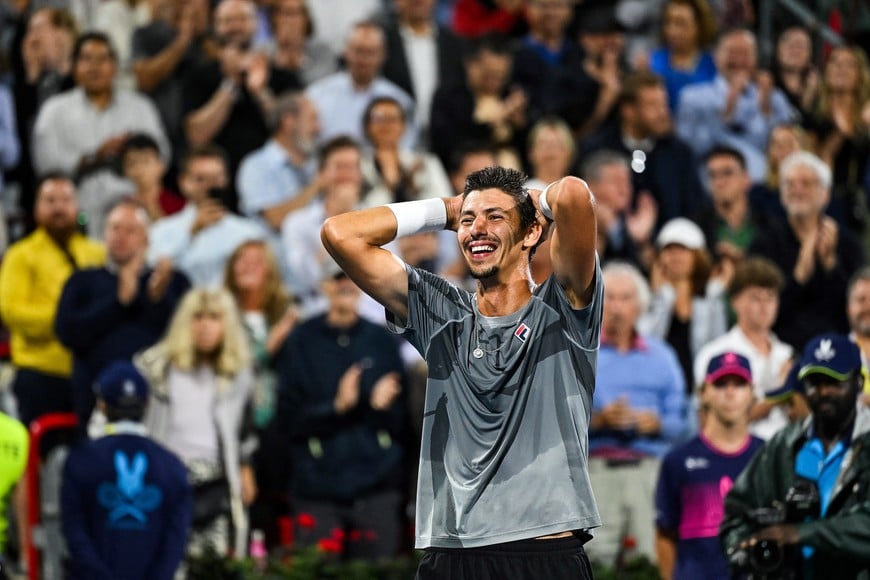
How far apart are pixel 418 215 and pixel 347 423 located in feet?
15.9

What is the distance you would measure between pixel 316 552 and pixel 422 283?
3.96 m

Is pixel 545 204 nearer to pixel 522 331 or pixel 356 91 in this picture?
pixel 522 331

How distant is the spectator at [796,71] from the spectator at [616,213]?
2.92 metres

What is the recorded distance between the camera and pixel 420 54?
13266 mm

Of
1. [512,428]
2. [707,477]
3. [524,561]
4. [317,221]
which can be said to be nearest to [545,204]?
[512,428]

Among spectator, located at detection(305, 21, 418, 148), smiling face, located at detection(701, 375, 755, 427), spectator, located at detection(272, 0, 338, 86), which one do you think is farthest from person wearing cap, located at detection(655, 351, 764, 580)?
spectator, located at detection(272, 0, 338, 86)

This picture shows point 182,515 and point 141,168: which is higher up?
point 141,168

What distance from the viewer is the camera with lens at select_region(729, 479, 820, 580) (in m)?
6.85

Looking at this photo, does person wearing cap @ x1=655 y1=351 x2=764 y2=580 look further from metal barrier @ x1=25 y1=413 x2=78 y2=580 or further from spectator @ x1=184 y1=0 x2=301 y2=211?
spectator @ x1=184 y1=0 x2=301 y2=211

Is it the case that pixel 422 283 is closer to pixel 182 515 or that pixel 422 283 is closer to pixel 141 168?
pixel 182 515

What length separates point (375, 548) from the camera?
32.4 feet

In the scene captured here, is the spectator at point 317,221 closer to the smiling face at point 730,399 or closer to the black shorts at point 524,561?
the smiling face at point 730,399

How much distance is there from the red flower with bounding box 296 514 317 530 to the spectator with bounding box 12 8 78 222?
3860 mm

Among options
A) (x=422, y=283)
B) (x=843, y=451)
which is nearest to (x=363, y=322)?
(x=843, y=451)
